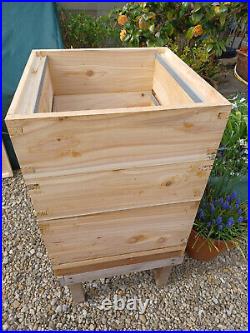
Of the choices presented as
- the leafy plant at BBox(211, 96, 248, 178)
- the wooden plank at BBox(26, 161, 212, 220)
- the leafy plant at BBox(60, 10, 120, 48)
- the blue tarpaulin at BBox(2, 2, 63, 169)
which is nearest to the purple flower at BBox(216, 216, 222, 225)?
the leafy plant at BBox(211, 96, 248, 178)

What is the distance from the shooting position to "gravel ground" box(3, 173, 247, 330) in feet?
4.26

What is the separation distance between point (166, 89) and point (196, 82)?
0.67 ft

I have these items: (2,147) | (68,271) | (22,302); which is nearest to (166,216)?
(68,271)

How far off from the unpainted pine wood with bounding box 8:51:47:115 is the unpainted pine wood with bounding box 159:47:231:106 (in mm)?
519

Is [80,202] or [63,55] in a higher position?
[63,55]

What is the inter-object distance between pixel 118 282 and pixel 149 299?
187 mm

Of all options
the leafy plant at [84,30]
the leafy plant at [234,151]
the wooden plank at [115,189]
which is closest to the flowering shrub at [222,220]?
the leafy plant at [234,151]

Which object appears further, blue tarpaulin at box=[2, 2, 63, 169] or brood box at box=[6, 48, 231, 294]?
blue tarpaulin at box=[2, 2, 63, 169]

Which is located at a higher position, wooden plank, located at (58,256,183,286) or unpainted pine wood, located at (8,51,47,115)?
unpainted pine wood, located at (8,51,47,115)

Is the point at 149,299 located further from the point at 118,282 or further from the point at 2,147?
the point at 2,147

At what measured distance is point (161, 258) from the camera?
1.23 metres

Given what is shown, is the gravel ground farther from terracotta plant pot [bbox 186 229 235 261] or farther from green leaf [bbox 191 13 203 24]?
green leaf [bbox 191 13 203 24]

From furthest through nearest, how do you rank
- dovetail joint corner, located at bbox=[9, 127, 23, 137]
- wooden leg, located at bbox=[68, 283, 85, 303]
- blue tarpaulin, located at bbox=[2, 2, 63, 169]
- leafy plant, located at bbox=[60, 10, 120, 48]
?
leafy plant, located at bbox=[60, 10, 120, 48]
blue tarpaulin, located at bbox=[2, 2, 63, 169]
wooden leg, located at bbox=[68, 283, 85, 303]
dovetail joint corner, located at bbox=[9, 127, 23, 137]

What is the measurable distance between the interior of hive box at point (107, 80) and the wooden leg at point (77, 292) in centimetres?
82
